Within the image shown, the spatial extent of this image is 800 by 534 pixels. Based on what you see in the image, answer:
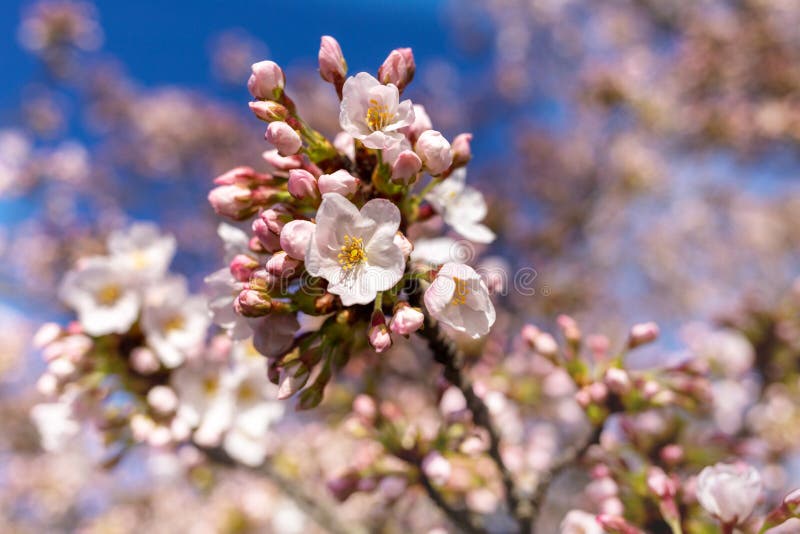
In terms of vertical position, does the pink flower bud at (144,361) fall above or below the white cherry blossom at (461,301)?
below

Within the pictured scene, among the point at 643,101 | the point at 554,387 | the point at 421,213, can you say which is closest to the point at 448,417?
the point at 421,213

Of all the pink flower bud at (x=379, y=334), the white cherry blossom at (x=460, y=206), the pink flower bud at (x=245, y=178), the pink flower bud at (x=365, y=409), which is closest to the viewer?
the pink flower bud at (x=379, y=334)

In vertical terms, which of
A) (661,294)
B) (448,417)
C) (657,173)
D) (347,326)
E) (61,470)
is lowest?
(61,470)

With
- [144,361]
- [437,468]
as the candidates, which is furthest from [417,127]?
[144,361]

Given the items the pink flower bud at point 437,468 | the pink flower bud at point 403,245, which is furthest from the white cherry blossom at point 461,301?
the pink flower bud at point 437,468

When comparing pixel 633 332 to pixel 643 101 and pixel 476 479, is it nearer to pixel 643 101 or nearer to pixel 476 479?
pixel 476 479

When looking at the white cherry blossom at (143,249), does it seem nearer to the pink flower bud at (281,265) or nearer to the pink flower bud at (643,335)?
the pink flower bud at (281,265)

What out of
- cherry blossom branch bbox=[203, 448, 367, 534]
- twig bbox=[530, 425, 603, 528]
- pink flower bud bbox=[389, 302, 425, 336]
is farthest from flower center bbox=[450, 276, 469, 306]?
cherry blossom branch bbox=[203, 448, 367, 534]
